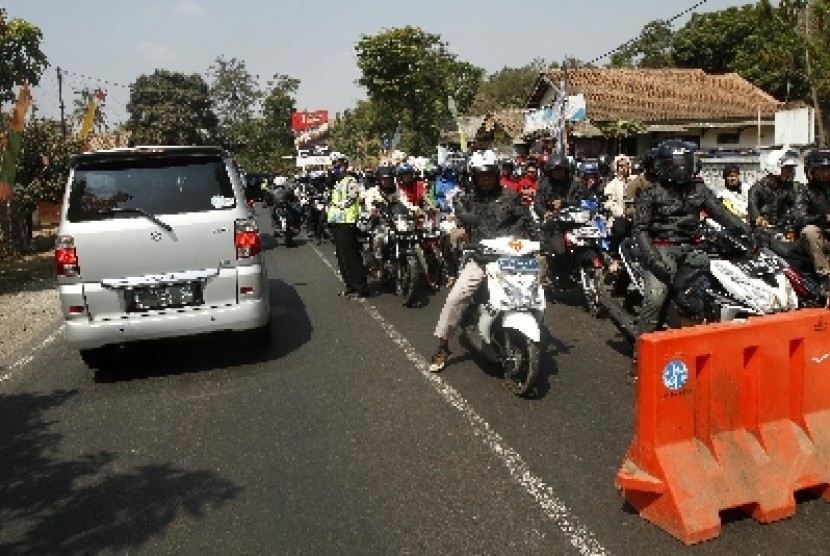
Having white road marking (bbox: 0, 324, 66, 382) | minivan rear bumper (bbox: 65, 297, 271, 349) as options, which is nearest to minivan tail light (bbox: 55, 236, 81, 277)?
minivan rear bumper (bbox: 65, 297, 271, 349)

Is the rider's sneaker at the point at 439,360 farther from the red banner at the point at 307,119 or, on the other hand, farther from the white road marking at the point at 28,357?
the red banner at the point at 307,119

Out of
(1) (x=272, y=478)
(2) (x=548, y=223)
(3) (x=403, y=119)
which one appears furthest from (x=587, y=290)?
(3) (x=403, y=119)

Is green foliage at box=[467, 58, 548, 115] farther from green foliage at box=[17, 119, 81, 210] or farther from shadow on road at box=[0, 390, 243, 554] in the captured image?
shadow on road at box=[0, 390, 243, 554]

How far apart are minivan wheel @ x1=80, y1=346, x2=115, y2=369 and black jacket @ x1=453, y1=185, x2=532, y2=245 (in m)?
3.74

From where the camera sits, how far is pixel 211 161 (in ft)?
22.1

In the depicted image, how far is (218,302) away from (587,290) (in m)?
4.46

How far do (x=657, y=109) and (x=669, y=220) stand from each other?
29839mm

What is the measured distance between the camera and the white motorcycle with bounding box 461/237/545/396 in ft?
18.3

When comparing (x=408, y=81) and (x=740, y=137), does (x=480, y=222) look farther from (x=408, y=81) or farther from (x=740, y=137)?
(x=408, y=81)

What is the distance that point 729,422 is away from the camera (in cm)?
376

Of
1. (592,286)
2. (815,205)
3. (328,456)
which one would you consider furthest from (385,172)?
(328,456)

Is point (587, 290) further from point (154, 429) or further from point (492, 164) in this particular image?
point (154, 429)

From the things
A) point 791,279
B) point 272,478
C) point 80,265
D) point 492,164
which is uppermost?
point 492,164

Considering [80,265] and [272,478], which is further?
[80,265]
